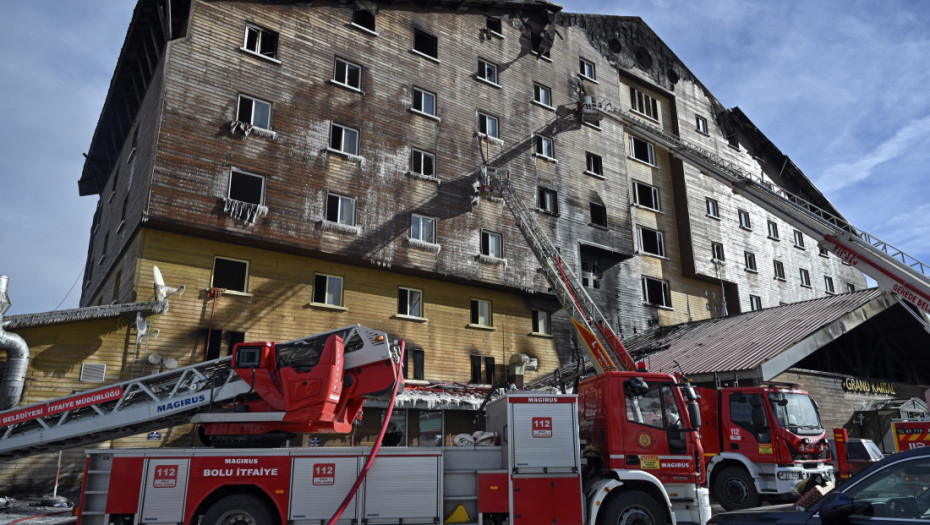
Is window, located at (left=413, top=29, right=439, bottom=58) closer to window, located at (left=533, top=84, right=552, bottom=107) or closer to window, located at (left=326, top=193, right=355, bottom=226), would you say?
window, located at (left=533, top=84, right=552, bottom=107)

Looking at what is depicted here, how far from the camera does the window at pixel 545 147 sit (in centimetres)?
3107

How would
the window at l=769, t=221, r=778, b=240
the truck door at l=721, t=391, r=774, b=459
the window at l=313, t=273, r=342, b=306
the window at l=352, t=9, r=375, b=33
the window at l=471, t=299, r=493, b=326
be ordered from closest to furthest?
the truck door at l=721, t=391, r=774, b=459 → the window at l=313, t=273, r=342, b=306 → the window at l=352, t=9, r=375, b=33 → the window at l=471, t=299, r=493, b=326 → the window at l=769, t=221, r=778, b=240

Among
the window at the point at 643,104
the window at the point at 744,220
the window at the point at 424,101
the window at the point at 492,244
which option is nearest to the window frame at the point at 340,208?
the window at the point at 424,101

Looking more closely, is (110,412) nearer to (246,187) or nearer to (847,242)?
(246,187)

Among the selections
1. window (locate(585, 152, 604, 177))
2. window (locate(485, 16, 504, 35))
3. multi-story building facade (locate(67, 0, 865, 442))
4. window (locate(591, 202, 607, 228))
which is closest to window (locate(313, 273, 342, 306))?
multi-story building facade (locate(67, 0, 865, 442))

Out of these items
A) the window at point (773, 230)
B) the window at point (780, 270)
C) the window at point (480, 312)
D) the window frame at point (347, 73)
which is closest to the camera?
the window frame at point (347, 73)

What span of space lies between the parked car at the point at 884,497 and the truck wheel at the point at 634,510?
5323 mm

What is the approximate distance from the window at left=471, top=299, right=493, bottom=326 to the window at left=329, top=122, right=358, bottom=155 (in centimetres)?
858

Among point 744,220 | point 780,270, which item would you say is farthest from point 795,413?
point 780,270

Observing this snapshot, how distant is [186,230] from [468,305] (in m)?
12.0

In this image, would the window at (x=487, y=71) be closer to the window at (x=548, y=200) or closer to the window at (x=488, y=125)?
the window at (x=488, y=125)

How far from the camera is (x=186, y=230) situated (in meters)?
20.4

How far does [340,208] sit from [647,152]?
2182 cm

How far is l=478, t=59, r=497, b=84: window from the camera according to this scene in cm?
3043
